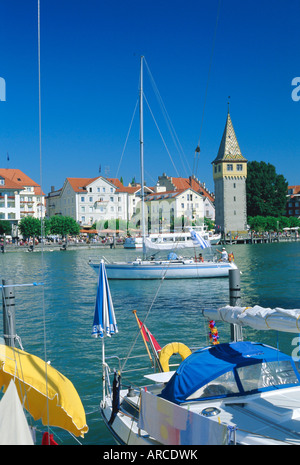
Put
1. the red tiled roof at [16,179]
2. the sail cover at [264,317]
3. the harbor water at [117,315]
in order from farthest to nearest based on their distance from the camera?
the red tiled roof at [16,179], the harbor water at [117,315], the sail cover at [264,317]

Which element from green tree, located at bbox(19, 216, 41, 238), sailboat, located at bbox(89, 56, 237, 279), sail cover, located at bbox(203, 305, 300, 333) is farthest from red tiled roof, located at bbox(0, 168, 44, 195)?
sail cover, located at bbox(203, 305, 300, 333)

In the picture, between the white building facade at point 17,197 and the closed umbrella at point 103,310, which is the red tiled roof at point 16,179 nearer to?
the white building facade at point 17,197

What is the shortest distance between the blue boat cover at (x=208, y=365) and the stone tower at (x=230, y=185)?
10026cm

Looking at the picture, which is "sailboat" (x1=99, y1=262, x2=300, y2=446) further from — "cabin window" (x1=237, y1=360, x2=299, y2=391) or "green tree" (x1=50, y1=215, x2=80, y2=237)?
"green tree" (x1=50, y1=215, x2=80, y2=237)

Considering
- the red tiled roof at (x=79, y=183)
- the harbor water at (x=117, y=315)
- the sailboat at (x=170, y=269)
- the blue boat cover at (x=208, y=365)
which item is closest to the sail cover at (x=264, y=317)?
the harbor water at (x=117, y=315)

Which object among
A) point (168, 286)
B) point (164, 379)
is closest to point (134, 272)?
point (168, 286)

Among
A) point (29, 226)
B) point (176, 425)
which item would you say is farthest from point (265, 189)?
point (176, 425)

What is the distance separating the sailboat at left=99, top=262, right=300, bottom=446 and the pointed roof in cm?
10739

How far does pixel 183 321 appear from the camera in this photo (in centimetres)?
2050

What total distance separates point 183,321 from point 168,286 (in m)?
13.6

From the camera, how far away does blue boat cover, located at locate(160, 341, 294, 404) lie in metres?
7.93

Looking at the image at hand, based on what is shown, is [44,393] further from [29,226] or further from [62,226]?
[62,226]

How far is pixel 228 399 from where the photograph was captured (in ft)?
26.0

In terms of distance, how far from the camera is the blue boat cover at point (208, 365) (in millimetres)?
7926
